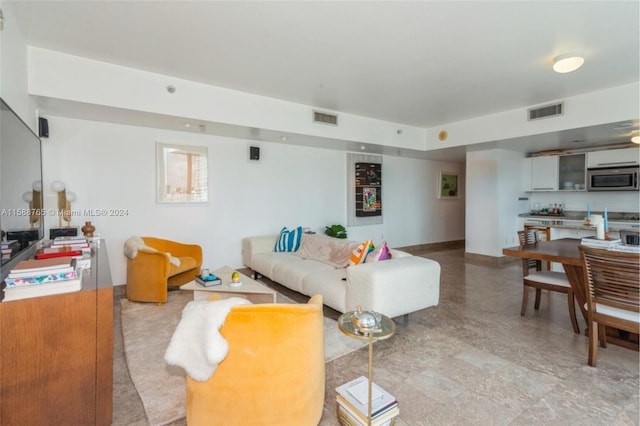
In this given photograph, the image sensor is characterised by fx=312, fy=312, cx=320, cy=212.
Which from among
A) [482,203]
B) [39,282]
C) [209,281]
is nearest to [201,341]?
[39,282]

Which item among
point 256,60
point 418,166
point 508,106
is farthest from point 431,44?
point 418,166

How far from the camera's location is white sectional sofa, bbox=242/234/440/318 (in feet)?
8.92

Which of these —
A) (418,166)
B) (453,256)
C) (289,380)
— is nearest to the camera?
(289,380)

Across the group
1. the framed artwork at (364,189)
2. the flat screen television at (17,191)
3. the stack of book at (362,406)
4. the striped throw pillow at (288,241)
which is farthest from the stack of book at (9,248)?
the framed artwork at (364,189)

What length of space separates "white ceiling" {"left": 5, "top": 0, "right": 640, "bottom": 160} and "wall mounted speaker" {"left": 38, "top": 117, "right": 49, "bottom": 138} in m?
0.97

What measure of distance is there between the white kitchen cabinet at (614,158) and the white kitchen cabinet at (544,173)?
0.52m

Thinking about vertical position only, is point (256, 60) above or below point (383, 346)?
above

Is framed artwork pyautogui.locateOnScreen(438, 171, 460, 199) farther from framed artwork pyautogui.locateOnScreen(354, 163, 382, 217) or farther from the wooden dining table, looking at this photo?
the wooden dining table

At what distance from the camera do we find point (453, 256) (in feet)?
21.9

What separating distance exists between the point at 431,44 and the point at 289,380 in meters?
2.91

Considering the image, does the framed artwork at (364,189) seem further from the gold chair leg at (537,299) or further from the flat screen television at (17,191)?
the flat screen television at (17,191)

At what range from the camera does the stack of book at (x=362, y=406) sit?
1.57 meters

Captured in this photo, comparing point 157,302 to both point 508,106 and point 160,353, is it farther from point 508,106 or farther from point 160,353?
point 508,106

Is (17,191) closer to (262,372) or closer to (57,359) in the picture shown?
(57,359)
